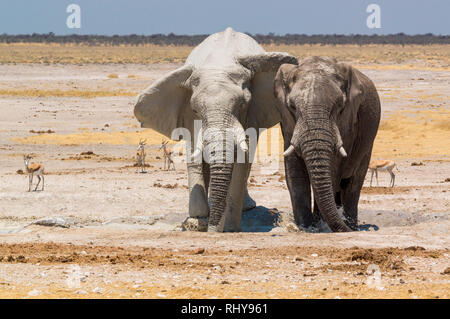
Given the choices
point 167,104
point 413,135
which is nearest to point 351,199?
point 167,104

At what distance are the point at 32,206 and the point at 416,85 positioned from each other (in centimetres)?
3325

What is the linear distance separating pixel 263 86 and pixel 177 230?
222cm

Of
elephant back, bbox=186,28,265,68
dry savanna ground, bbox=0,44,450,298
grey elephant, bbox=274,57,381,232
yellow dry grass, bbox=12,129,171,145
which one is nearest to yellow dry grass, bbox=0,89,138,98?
dry savanna ground, bbox=0,44,450,298

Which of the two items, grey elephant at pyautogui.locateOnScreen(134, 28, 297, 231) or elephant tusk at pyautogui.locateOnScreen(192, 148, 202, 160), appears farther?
elephant tusk at pyautogui.locateOnScreen(192, 148, 202, 160)

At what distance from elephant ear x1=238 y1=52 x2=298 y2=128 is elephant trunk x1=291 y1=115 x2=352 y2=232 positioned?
4.62ft

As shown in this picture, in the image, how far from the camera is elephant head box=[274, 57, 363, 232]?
9.88 m

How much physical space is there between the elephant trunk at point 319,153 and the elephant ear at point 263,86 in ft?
4.62

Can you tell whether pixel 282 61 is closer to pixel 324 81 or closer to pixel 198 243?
pixel 324 81

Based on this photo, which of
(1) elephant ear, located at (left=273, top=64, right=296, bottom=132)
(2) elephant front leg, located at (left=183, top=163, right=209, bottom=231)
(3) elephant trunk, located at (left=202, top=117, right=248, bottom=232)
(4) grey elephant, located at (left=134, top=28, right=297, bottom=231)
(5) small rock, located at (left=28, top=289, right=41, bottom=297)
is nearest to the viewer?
(5) small rock, located at (left=28, top=289, right=41, bottom=297)

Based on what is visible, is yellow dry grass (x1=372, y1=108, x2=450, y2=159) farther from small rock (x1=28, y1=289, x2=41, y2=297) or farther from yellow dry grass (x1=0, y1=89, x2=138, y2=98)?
small rock (x1=28, y1=289, x2=41, y2=297)

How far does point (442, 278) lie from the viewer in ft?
24.7

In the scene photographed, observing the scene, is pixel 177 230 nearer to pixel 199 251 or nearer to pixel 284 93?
pixel 284 93

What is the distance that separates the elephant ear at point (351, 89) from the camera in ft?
34.8

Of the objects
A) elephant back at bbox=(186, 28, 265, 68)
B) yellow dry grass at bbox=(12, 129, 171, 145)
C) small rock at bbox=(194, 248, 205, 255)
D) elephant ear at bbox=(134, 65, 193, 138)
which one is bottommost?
yellow dry grass at bbox=(12, 129, 171, 145)
